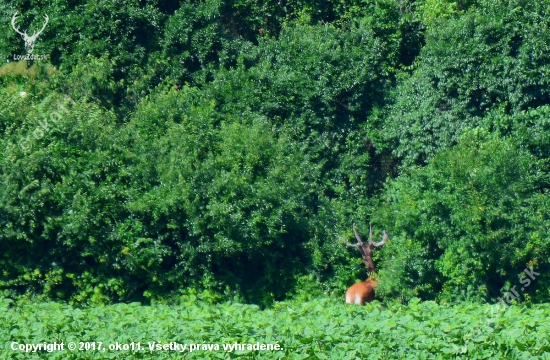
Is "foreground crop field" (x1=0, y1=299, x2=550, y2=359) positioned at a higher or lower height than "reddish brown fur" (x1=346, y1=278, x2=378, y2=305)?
lower

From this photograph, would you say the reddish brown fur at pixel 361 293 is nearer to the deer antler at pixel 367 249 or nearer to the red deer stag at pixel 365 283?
the red deer stag at pixel 365 283

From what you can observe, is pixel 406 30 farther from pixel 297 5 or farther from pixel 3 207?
pixel 3 207

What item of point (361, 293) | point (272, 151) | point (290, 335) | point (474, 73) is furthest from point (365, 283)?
point (290, 335)

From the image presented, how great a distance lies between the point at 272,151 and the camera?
66.4 ft

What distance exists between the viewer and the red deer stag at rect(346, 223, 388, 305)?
60.0ft

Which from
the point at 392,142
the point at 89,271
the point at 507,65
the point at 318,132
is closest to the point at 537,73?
the point at 507,65

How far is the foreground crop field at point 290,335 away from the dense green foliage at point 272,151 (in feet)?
20.3

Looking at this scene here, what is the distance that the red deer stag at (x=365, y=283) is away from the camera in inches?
720

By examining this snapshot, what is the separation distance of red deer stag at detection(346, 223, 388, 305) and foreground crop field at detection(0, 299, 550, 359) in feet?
20.1

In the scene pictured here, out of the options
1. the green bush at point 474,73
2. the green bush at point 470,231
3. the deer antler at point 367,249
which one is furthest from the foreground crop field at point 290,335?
the green bush at point 474,73

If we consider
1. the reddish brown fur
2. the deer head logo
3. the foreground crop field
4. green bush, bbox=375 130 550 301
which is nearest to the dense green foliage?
green bush, bbox=375 130 550 301

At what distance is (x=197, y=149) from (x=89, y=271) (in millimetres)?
3567

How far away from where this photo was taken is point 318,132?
77.4 ft

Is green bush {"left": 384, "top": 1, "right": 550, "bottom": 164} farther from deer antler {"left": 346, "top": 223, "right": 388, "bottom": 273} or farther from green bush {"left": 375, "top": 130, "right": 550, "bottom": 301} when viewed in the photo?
deer antler {"left": 346, "top": 223, "right": 388, "bottom": 273}
